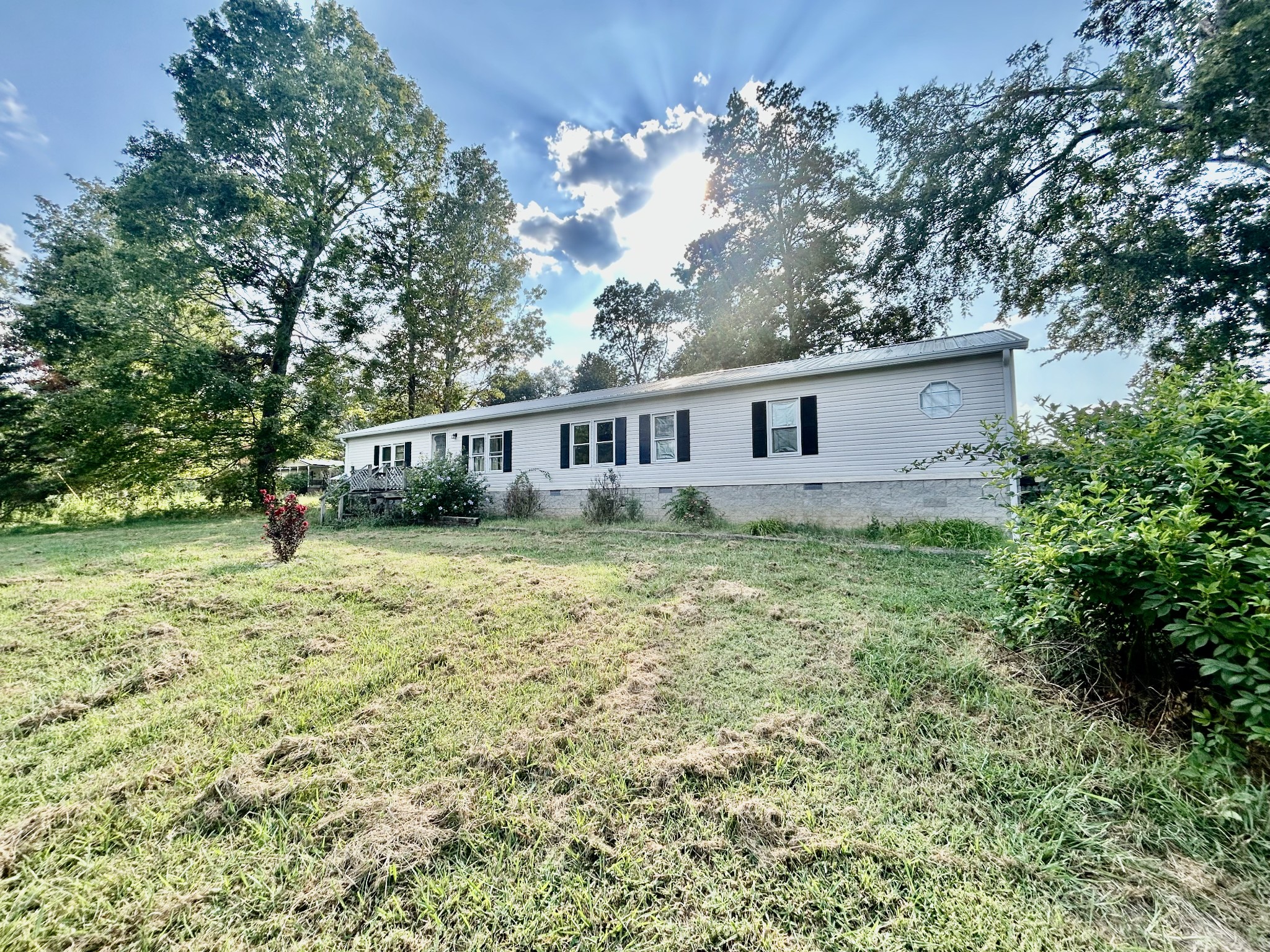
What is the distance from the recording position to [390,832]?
159 centimetres

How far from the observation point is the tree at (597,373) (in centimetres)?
2786

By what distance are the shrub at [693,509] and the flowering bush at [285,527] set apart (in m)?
6.72

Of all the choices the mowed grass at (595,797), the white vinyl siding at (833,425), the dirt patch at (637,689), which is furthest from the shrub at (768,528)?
the dirt patch at (637,689)

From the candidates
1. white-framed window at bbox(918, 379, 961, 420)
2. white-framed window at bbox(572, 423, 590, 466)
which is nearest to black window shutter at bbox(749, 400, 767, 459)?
white-framed window at bbox(918, 379, 961, 420)

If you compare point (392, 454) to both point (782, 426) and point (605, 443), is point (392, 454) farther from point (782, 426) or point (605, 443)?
point (782, 426)

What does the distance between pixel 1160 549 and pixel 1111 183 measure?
13.2 metres

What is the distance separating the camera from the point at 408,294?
2072 cm

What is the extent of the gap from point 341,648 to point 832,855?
3211 mm

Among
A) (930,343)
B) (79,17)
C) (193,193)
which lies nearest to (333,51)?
(193,193)

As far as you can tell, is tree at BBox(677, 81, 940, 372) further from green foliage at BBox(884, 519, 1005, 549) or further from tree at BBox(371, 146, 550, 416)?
green foliage at BBox(884, 519, 1005, 549)

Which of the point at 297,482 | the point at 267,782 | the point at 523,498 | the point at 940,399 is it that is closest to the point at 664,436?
the point at 523,498

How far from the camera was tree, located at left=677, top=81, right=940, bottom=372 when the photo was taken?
1800cm

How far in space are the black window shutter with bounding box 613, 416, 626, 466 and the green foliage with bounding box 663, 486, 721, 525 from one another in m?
1.89

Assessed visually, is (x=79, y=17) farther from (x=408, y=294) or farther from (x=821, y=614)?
(x=821, y=614)
